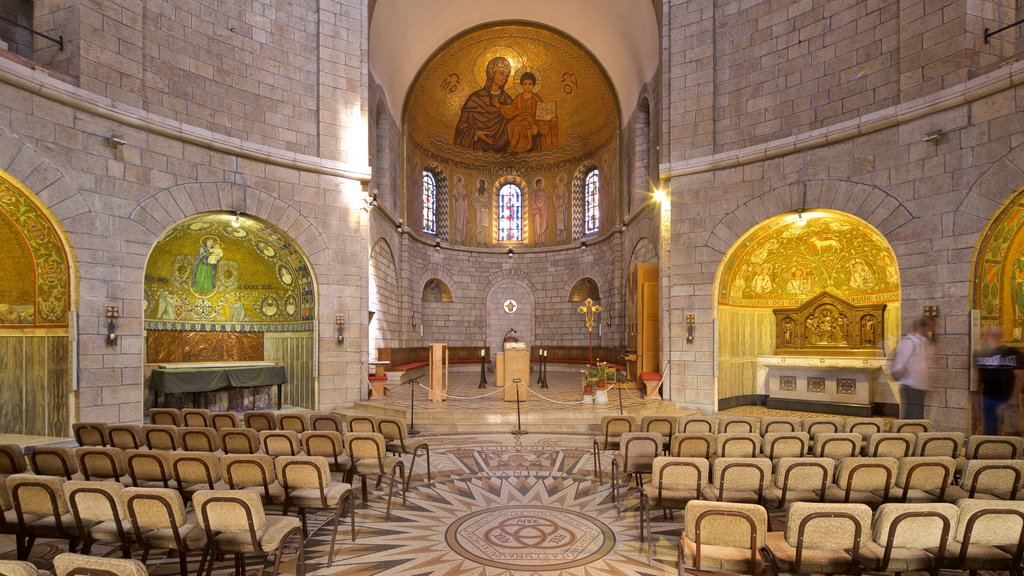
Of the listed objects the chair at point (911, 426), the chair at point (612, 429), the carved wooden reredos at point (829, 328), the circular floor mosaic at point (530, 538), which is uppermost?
the carved wooden reredos at point (829, 328)

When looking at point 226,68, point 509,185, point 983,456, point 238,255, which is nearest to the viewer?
point 983,456

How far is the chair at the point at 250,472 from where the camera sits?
16.2 feet

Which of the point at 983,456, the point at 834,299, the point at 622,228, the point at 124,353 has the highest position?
the point at 622,228

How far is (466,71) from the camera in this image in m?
21.9

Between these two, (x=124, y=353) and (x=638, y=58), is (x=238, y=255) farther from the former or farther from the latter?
(x=638, y=58)

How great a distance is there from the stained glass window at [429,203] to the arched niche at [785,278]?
13973mm

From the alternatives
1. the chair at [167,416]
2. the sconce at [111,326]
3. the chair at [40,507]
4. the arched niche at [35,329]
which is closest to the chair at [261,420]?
the chair at [167,416]

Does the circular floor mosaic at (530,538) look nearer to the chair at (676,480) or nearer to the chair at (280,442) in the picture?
the chair at (676,480)

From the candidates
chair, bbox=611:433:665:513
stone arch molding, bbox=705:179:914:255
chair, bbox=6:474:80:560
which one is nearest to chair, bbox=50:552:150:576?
chair, bbox=6:474:80:560

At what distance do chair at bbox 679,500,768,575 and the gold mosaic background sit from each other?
419 inches

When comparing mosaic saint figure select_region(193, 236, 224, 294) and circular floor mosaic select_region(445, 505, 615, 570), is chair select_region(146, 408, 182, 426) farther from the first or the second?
mosaic saint figure select_region(193, 236, 224, 294)

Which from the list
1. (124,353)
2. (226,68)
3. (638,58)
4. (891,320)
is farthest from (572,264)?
(124,353)

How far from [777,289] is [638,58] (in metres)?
8.89

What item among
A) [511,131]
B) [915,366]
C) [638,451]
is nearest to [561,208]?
[511,131]
